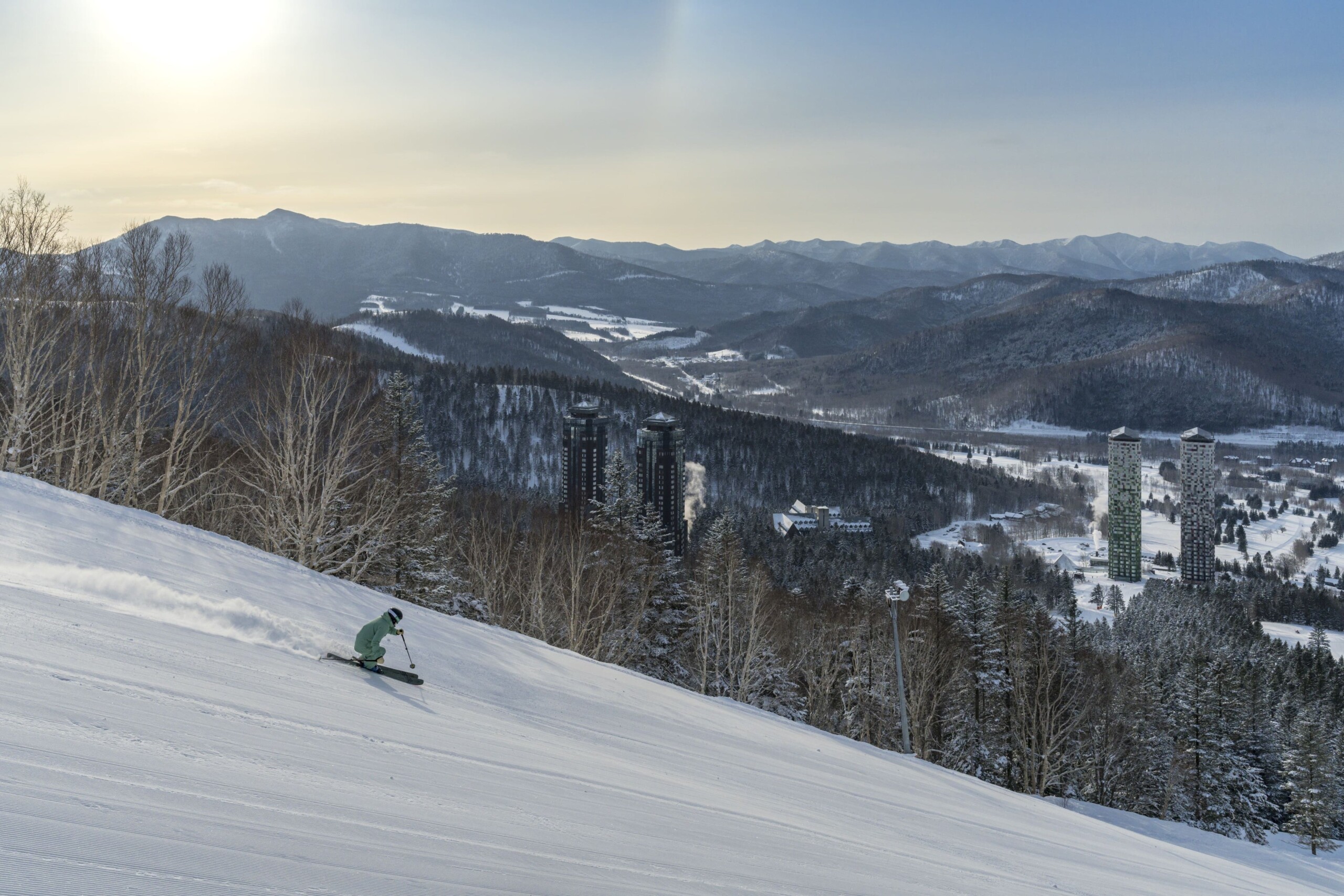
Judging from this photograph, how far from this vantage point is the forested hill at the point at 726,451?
127438 mm

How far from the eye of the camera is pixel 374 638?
992cm

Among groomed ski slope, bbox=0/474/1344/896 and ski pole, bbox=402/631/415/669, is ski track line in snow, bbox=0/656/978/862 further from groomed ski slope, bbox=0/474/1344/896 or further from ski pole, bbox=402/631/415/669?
ski pole, bbox=402/631/415/669

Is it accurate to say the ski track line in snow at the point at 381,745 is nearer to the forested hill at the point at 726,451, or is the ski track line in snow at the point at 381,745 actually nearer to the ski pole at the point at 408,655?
the ski pole at the point at 408,655

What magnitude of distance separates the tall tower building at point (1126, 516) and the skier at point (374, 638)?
116m

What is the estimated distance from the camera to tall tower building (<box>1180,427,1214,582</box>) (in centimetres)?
→ 10838

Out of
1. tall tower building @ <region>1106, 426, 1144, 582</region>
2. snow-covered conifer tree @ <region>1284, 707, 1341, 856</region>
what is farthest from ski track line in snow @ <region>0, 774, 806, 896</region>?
tall tower building @ <region>1106, 426, 1144, 582</region>

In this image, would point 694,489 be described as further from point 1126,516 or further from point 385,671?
point 385,671

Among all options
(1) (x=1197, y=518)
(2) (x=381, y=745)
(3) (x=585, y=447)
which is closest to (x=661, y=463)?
(3) (x=585, y=447)

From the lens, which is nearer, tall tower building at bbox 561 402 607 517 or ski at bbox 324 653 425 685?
ski at bbox 324 653 425 685

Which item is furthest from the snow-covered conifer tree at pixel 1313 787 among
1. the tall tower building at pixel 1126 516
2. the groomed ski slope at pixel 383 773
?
the tall tower building at pixel 1126 516

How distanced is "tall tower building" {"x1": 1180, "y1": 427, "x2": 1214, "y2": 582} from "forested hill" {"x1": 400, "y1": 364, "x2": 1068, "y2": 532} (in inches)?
1224

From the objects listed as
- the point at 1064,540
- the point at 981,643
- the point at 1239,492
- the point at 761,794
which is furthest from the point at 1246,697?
the point at 1239,492

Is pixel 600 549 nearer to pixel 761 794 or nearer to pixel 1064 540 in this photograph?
pixel 761 794

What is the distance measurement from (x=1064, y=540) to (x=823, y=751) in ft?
429
